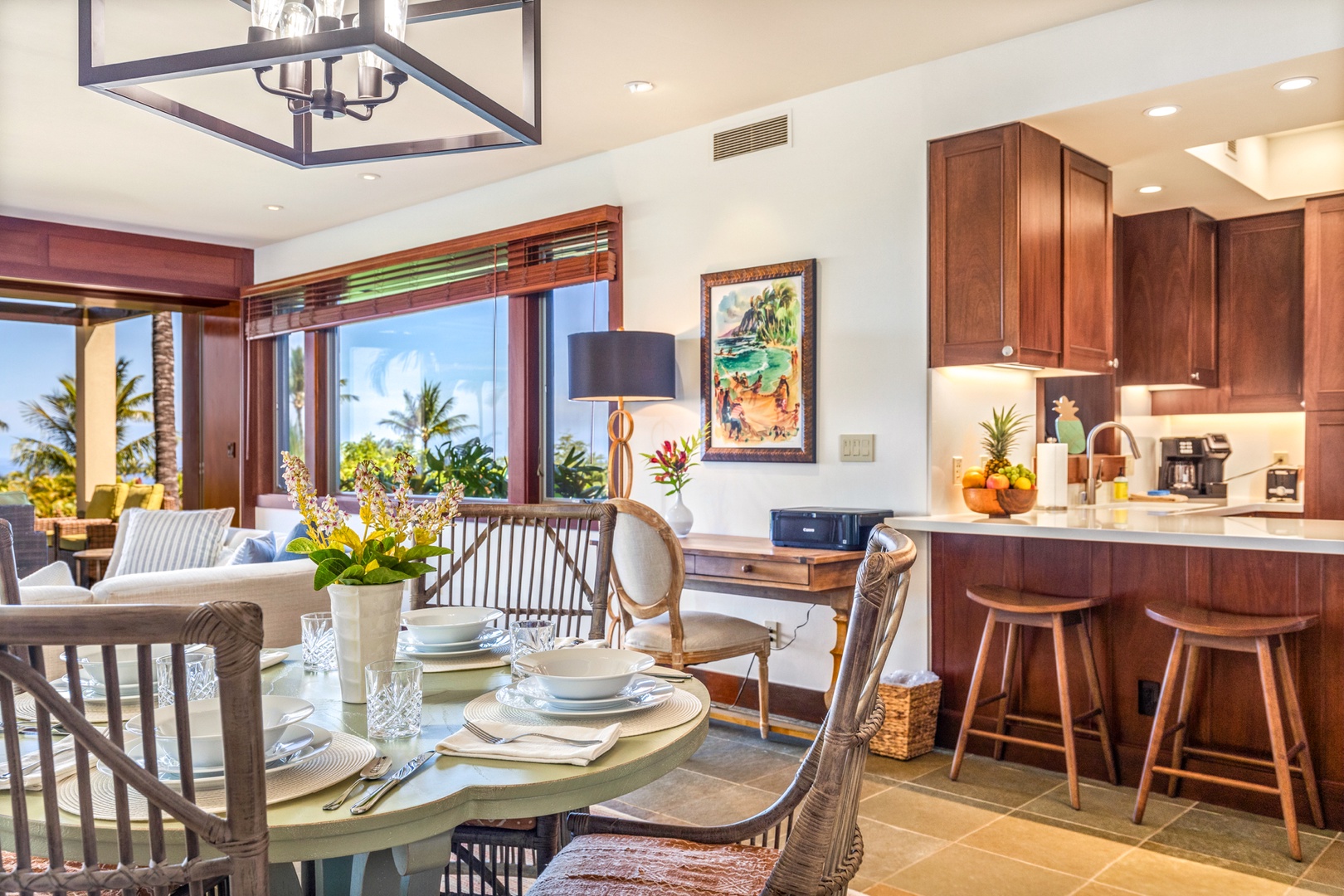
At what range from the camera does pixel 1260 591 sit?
304 cm

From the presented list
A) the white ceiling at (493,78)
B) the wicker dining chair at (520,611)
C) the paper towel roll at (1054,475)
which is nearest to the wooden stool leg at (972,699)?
the paper towel roll at (1054,475)

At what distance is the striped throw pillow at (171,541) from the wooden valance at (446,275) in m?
1.82

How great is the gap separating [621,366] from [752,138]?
3.84 feet

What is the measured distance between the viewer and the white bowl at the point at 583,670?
4.83 feet

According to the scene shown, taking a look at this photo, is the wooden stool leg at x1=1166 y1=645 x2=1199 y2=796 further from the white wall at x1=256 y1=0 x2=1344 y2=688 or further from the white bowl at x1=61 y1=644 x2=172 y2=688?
the white bowl at x1=61 y1=644 x2=172 y2=688

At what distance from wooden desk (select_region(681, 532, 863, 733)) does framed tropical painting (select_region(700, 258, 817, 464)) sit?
0.55 metres

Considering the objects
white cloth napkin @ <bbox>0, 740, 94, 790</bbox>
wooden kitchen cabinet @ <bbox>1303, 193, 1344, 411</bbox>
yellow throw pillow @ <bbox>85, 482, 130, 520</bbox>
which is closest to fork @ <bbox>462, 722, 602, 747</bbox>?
white cloth napkin @ <bbox>0, 740, 94, 790</bbox>

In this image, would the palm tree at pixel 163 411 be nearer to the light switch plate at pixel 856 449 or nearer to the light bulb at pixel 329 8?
the light switch plate at pixel 856 449

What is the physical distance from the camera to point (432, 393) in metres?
5.99

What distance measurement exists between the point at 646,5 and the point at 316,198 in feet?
10.6

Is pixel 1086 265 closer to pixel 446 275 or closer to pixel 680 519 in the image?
pixel 680 519

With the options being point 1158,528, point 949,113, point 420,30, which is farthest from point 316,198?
point 1158,528

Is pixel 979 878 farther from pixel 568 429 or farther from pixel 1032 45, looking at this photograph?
pixel 568 429

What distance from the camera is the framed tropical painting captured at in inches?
160
